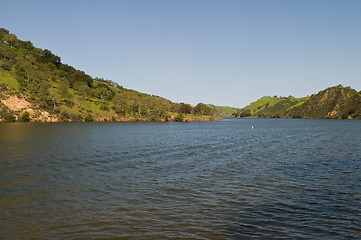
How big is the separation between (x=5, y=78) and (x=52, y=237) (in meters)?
148

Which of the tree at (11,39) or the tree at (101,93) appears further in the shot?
the tree at (11,39)

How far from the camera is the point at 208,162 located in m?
28.3

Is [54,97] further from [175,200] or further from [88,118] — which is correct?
[175,200]

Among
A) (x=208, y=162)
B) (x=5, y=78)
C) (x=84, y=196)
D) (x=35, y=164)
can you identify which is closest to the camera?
(x=84, y=196)

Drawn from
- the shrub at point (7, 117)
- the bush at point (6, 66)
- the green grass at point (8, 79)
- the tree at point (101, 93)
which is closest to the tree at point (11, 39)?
the bush at point (6, 66)

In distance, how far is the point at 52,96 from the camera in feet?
413

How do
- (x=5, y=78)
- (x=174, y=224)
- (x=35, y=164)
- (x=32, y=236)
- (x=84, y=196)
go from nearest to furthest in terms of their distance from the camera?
(x=32, y=236), (x=174, y=224), (x=84, y=196), (x=35, y=164), (x=5, y=78)

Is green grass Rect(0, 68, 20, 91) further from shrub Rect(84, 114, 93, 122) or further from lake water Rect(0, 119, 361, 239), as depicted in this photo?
lake water Rect(0, 119, 361, 239)

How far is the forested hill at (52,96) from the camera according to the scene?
378 ft

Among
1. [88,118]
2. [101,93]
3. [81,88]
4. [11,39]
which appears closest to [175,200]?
[88,118]

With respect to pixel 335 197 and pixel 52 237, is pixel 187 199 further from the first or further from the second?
pixel 335 197

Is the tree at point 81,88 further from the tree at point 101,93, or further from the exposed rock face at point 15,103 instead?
the exposed rock face at point 15,103

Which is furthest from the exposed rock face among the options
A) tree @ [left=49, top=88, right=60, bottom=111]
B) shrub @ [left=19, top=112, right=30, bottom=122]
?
tree @ [left=49, top=88, right=60, bottom=111]

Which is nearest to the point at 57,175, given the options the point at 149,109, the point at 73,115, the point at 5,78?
the point at 73,115
